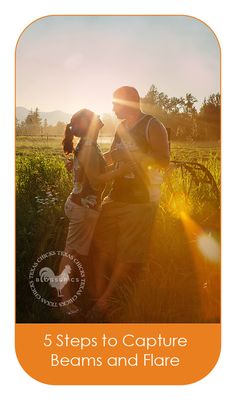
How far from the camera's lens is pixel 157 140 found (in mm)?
4848

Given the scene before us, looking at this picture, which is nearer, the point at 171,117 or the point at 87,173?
the point at 87,173

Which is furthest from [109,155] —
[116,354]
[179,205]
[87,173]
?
[116,354]

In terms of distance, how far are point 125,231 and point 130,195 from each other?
251 mm

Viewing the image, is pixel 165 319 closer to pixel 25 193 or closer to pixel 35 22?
pixel 25 193

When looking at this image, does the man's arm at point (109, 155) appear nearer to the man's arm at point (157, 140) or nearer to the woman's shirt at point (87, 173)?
the woman's shirt at point (87, 173)

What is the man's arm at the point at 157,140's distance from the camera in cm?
484

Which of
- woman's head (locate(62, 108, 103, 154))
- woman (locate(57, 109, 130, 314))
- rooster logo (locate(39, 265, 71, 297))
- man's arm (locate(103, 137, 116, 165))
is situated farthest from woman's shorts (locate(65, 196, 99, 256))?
woman's head (locate(62, 108, 103, 154))

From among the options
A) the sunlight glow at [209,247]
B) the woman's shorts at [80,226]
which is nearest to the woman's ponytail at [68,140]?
the woman's shorts at [80,226]

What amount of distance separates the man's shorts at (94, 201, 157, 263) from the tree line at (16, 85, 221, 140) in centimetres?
51

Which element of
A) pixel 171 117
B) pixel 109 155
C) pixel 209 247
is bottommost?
pixel 209 247

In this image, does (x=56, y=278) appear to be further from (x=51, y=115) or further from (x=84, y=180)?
(x=51, y=115)

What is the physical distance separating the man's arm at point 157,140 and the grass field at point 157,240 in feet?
0.50

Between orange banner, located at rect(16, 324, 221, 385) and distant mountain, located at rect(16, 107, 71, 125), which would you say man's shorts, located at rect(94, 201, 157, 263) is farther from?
distant mountain, located at rect(16, 107, 71, 125)

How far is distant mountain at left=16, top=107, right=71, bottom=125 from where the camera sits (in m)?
4.82
